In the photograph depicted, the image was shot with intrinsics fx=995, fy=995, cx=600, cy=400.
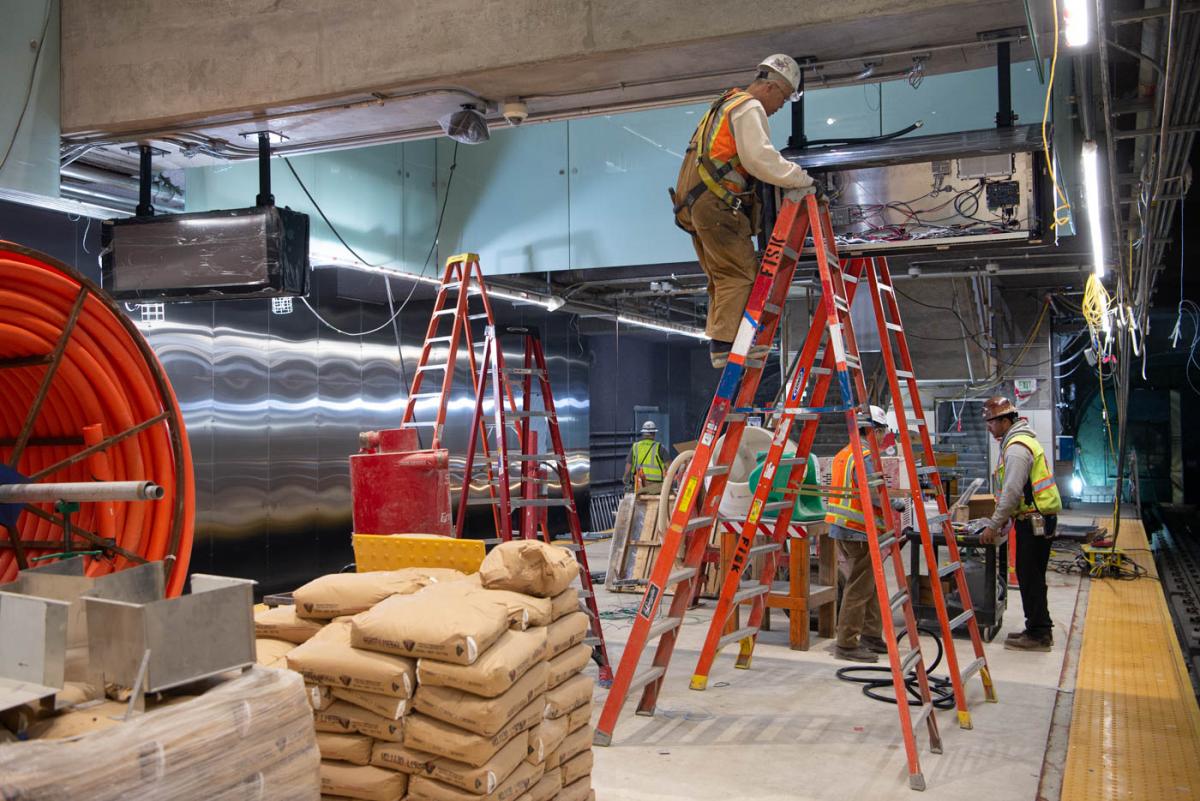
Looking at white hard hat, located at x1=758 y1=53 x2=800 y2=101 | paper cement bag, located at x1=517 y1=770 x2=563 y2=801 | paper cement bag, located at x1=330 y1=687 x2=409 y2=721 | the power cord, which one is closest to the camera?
paper cement bag, located at x1=330 y1=687 x2=409 y2=721

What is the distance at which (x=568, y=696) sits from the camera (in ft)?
13.1

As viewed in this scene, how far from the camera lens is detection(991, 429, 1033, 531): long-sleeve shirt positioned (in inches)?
311

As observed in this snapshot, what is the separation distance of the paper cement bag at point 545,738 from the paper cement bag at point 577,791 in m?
0.20

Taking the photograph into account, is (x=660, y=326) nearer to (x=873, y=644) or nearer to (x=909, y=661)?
(x=873, y=644)

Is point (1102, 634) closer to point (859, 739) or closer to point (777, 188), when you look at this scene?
point (859, 739)

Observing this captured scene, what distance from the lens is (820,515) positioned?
7957 millimetres

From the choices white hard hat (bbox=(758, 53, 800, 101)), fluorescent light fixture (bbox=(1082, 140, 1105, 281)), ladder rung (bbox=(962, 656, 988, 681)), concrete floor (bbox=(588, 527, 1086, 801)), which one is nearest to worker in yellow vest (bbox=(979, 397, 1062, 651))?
concrete floor (bbox=(588, 527, 1086, 801))

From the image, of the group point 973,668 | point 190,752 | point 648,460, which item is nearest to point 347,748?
point 190,752

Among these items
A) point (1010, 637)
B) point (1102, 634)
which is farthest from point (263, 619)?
point (1102, 634)

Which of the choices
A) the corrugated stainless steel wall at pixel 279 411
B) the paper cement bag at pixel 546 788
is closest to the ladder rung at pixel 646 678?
the paper cement bag at pixel 546 788

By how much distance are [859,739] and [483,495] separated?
8199 mm

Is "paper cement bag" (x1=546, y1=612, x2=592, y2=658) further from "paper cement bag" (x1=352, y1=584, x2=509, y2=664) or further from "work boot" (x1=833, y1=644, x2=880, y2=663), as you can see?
"work boot" (x1=833, y1=644, x2=880, y2=663)

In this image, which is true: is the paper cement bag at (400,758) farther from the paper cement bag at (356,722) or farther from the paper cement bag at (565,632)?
the paper cement bag at (565,632)

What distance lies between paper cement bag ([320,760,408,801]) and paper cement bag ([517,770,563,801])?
48 centimetres
